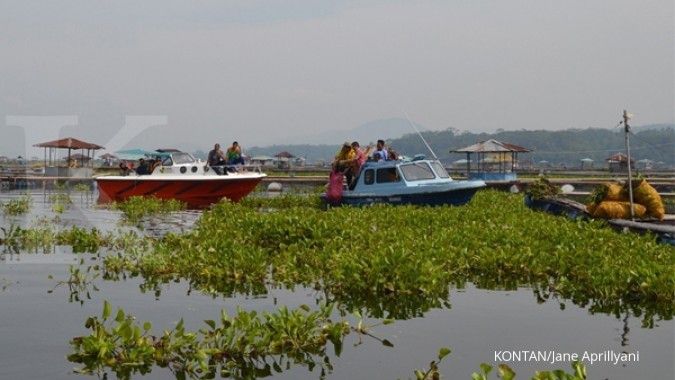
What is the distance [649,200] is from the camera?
17.4 metres

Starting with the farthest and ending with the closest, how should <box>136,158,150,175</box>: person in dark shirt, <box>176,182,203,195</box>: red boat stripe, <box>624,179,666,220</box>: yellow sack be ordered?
<box>136,158,150,175</box>: person in dark shirt, <box>176,182,203,195</box>: red boat stripe, <box>624,179,666,220</box>: yellow sack

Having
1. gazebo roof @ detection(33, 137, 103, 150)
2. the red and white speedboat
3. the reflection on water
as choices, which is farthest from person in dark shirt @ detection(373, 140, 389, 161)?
gazebo roof @ detection(33, 137, 103, 150)

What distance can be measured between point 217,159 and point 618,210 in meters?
19.9

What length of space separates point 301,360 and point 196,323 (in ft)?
6.59

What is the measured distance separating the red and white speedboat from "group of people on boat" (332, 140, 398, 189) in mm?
6562

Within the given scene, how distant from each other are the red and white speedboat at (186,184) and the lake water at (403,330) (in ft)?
64.2

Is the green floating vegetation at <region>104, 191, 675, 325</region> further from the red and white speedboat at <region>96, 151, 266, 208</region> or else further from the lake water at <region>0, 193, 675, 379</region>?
the red and white speedboat at <region>96, 151, 266, 208</region>

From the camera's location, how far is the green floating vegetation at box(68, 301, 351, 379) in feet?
24.0

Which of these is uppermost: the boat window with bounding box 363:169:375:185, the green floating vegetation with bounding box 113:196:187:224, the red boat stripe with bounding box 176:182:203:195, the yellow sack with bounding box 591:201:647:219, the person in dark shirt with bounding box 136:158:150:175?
the person in dark shirt with bounding box 136:158:150:175

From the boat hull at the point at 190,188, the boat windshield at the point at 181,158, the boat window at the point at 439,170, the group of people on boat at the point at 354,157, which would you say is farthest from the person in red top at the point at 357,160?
the boat windshield at the point at 181,158

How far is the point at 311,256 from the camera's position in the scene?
Answer: 13.3 m

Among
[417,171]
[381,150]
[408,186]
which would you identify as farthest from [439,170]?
[381,150]

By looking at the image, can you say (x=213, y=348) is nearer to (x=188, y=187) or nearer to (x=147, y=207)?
(x=147, y=207)

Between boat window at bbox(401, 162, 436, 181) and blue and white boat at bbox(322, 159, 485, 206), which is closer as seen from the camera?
blue and white boat at bbox(322, 159, 485, 206)
